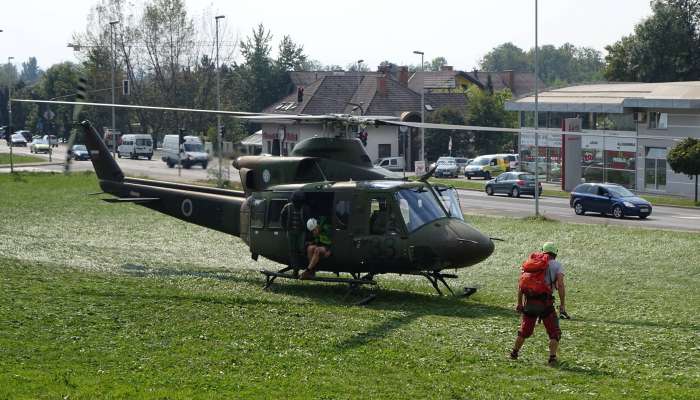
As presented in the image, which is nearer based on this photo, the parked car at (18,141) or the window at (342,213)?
the window at (342,213)

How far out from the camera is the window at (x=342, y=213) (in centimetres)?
2019

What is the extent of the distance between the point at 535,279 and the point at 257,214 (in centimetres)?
915

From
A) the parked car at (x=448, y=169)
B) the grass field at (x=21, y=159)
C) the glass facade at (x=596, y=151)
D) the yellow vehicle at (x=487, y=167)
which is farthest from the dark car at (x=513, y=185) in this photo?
the grass field at (x=21, y=159)

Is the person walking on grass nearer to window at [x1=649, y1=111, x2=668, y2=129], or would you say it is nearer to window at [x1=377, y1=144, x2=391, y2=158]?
window at [x1=377, y1=144, x2=391, y2=158]

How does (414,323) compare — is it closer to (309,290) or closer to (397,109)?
(309,290)

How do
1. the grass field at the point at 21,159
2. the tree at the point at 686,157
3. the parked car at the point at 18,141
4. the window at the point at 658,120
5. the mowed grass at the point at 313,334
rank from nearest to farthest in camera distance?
1. the mowed grass at the point at 313,334
2. the tree at the point at 686,157
3. the window at the point at 658,120
4. the grass field at the point at 21,159
5. the parked car at the point at 18,141

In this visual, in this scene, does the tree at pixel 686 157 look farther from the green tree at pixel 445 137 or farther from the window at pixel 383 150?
the green tree at pixel 445 137

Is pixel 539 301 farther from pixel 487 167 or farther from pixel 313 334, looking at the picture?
pixel 487 167

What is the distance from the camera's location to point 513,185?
58.0 meters

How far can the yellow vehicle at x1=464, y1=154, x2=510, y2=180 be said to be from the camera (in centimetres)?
7431


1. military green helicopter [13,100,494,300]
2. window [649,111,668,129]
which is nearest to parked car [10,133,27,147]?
window [649,111,668,129]

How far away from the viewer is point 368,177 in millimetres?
21094

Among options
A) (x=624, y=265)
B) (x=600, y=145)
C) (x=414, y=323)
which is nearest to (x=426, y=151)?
(x=600, y=145)

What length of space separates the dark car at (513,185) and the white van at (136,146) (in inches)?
1315
